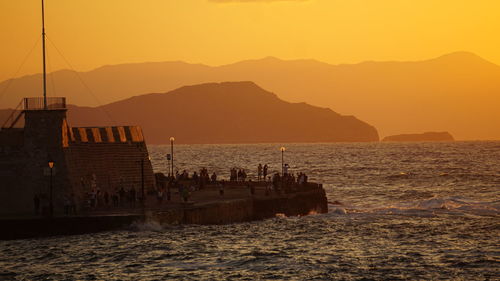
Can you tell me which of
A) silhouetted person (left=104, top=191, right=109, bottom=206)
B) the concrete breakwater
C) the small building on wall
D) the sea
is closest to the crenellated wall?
the small building on wall

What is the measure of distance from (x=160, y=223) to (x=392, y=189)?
2088 inches

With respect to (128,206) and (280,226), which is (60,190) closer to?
(128,206)

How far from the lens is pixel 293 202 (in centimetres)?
5775

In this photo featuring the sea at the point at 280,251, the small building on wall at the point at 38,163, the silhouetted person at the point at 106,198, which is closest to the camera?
the sea at the point at 280,251

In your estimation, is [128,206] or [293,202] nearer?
[128,206]

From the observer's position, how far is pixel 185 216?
4788cm

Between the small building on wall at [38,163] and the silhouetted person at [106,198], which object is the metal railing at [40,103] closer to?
the small building on wall at [38,163]

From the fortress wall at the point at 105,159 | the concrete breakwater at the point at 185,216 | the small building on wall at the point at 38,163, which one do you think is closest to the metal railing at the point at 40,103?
the small building on wall at the point at 38,163

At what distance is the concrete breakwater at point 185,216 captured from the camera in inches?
1705

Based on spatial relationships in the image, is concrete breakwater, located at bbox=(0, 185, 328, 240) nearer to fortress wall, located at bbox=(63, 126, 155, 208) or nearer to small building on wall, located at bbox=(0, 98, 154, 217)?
small building on wall, located at bbox=(0, 98, 154, 217)

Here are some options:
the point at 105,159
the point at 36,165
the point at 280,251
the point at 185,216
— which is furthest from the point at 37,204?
the point at 280,251

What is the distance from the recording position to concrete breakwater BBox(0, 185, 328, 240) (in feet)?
142

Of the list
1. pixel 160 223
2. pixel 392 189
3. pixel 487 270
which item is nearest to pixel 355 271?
pixel 487 270

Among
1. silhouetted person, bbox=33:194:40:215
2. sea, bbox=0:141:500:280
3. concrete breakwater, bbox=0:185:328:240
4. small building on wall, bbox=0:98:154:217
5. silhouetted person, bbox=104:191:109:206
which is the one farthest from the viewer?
silhouetted person, bbox=104:191:109:206
